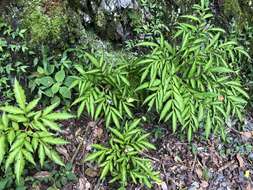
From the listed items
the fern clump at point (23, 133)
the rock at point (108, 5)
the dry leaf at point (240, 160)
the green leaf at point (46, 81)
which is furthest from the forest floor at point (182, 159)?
the rock at point (108, 5)

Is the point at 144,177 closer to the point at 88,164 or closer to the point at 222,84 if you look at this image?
the point at 88,164

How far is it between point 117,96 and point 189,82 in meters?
0.64

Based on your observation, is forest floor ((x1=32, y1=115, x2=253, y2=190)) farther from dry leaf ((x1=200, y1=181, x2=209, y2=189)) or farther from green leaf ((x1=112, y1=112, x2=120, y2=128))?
green leaf ((x1=112, y1=112, x2=120, y2=128))

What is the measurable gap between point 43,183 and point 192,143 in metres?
1.46

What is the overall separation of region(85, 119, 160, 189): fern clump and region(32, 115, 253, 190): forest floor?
0.15 metres

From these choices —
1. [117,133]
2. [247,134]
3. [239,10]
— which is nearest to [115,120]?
[117,133]

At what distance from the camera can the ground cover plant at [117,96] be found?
3500 millimetres

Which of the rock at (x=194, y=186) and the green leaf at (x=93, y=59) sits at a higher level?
the green leaf at (x=93, y=59)

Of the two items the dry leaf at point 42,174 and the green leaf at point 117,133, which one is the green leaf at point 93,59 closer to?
the green leaf at point 117,133

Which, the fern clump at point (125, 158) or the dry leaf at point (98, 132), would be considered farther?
the dry leaf at point (98, 132)

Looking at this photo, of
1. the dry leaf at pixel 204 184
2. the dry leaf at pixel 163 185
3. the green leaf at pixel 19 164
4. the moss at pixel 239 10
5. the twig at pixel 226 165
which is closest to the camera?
the green leaf at pixel 19 164

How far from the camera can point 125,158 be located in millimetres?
3445

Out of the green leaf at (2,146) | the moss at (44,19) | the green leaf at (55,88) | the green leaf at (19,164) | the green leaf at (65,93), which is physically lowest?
the green leaf at (19,164)

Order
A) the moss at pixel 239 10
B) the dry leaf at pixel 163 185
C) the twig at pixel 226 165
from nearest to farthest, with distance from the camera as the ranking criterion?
1. the dry leaf at pixel 163 185
2. the twig at pixel 226 165
3. the moss at pixel 239 10
